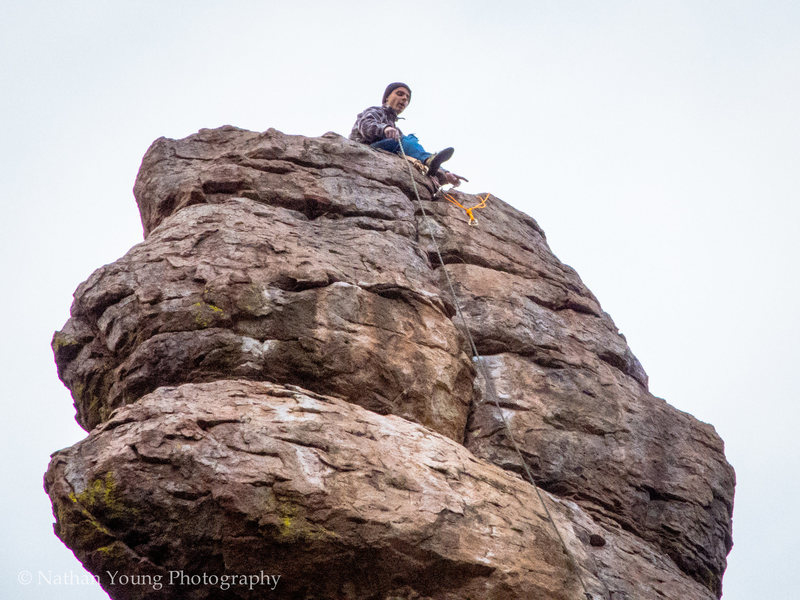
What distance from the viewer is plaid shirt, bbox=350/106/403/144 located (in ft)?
41.2

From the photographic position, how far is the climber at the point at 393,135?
12.0 m

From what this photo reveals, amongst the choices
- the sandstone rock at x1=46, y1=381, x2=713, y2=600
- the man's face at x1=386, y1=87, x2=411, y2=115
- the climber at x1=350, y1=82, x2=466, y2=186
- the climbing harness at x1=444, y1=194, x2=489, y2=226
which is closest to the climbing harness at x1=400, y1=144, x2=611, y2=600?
the climbing harness at x1=444, y1=194, x2=489, y2=226

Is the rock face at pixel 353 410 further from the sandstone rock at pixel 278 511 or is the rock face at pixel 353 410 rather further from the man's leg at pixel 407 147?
the man's leg at pixel 407 147

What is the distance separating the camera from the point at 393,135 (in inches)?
485

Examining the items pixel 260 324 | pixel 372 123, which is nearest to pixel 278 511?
pixel 260 324

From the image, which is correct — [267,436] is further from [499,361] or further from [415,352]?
[499,361]

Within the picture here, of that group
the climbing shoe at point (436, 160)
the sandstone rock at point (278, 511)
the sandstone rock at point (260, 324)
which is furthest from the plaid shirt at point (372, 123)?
the sandstone rock at point (278, 511)

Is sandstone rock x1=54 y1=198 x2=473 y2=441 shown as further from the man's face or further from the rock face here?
the man's face

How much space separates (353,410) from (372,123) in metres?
6.39

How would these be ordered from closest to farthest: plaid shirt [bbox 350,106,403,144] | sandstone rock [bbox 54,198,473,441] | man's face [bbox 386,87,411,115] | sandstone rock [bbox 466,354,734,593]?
1. sandstone rock [bbox 54,198,473,441]
2. sandstone rock [bbox 466,354,734,593]
3. plaid shirt [bbox 350,106,403,144]
4. man's face [bbox 386,87,411,115]

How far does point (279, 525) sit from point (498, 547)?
177cm

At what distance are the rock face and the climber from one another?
1.75ft

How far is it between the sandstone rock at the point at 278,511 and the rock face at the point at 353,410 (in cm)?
2

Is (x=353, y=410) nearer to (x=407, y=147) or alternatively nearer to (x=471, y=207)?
(x=471, y=207)
